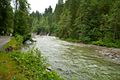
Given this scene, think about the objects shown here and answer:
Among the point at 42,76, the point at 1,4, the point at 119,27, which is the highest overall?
the point at 1,4

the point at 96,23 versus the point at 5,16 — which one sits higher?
the point at 5,16

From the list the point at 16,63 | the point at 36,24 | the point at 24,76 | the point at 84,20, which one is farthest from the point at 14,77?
the point at 36,24

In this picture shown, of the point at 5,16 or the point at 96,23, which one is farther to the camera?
the point at 96,23

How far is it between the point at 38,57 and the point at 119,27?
30908mm

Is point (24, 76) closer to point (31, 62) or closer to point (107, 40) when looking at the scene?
point (31, 62)

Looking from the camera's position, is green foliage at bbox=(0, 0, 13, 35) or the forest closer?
green foliage at bbox=(0, 0, 13, 35)

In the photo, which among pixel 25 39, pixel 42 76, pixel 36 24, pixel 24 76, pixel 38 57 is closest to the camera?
pixel 24 76

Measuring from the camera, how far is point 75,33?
57.8m

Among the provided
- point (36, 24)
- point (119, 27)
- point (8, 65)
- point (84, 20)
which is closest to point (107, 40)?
point (119, 27)

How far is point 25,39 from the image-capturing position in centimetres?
4116

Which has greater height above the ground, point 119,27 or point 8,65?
point 119,27

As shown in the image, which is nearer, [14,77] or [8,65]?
[14,77]

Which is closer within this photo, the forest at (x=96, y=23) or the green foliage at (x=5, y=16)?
the green foliage at (x=5, y=16)

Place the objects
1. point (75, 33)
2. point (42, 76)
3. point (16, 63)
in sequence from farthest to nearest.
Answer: point (75, 33) → point (16, 63) → point (42, 76)
